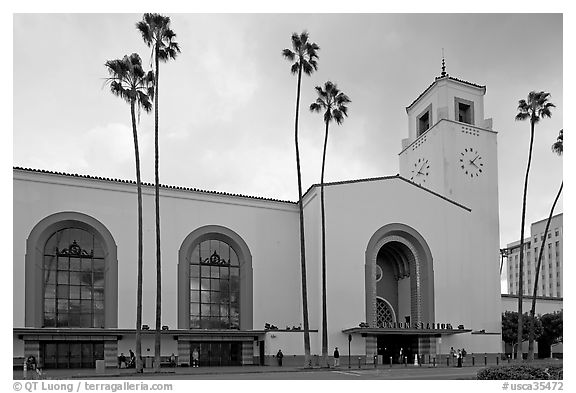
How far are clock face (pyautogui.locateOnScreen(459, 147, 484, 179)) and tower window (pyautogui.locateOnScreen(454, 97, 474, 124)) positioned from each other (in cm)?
263

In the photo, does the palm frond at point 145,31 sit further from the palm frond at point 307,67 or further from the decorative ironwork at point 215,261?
the decorative ironwork at point 215,261

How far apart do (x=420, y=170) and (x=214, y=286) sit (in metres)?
19.9

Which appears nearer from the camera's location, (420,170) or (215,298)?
(215,298)

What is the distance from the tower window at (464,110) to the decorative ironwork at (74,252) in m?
28.6

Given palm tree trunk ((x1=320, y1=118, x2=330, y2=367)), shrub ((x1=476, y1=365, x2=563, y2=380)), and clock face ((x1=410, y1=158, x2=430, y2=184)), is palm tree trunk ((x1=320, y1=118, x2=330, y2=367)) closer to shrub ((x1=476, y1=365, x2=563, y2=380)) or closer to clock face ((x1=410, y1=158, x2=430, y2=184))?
clock face ((x1=410, y1=158, x2=430, y2=184))

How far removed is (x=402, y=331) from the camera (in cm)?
4200

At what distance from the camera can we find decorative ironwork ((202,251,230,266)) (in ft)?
137

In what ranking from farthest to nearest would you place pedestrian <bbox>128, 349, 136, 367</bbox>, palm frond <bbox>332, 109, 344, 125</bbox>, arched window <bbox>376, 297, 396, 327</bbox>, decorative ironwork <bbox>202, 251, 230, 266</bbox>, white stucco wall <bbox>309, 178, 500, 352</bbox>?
arched window <bbox>376, 297, 396, 327</bbox>
white stucco wall <bbox>309, 178, 500, 352</bbox>
decorative ironwork <bbox>202, 251, 230, 266</bbox>
palm frond <bbox>332, 109, 344, 125</bbox>
pedestrian <bbox>128, 349, 136, 367</bbox>

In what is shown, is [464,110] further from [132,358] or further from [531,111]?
[132,358]

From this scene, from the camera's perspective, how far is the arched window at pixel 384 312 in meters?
46.8

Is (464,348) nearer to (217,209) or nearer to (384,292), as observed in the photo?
(384,292)

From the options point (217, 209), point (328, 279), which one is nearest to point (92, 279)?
point (217, 209)

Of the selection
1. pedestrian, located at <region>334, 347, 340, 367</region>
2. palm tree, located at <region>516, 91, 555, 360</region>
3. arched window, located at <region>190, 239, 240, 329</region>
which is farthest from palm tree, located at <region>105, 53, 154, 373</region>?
palm tree, located at <region>516, 91, 555, 360</region>

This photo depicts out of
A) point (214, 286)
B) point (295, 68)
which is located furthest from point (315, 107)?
point (214, 286)
